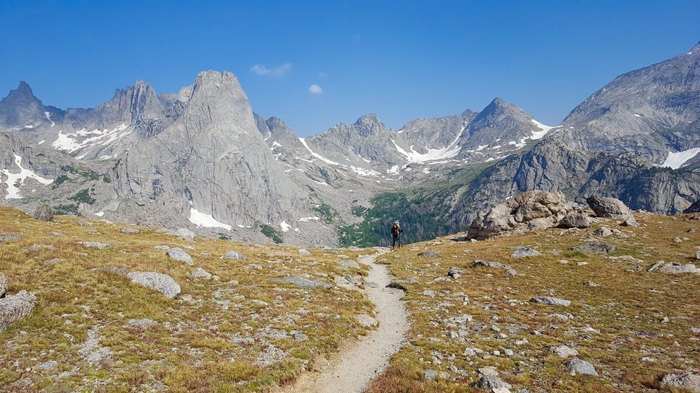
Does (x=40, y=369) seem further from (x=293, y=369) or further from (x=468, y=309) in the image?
(x=468, y=309)

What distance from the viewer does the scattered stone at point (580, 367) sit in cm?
1758

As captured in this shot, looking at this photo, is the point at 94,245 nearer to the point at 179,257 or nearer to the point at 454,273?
the point at 179,257

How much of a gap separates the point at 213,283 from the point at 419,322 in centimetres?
1651

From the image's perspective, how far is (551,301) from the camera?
29.6 meters

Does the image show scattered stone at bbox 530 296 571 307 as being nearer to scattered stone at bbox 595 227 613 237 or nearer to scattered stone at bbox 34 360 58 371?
scattered stone at bbox 34 360 58 371

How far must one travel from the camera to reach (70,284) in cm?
2377

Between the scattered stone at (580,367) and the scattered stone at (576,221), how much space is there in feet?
167

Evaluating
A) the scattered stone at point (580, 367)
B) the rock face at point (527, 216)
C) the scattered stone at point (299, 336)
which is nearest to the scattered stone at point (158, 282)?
the scattered stone at point (299, 336)

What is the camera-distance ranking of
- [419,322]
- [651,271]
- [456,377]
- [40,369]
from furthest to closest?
[651,271] < [419,322] < [456,377] < [40,369]

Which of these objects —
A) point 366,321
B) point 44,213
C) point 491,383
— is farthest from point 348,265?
point 44,213

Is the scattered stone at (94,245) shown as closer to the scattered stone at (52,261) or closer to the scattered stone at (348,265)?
the scattered stone at (52,261)

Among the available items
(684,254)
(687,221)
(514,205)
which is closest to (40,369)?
(684,254)

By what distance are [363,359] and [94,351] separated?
42.0 ft

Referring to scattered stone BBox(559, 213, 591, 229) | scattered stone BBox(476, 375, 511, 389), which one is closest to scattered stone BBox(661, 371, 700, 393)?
scattered stone BBox(476, 375, 511, 389)
